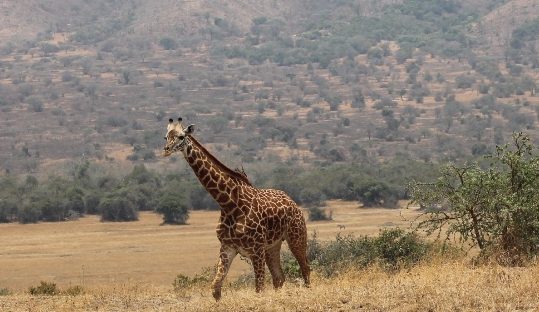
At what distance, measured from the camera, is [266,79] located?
5399 inches

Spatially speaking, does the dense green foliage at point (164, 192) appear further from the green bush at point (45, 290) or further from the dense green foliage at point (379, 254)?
the green bush at point (45, 290)

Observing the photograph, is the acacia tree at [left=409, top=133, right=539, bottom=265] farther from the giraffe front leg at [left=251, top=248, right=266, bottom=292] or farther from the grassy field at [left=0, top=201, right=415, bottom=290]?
the grassy field at [left=0, top=201, right=415, bottom=290]

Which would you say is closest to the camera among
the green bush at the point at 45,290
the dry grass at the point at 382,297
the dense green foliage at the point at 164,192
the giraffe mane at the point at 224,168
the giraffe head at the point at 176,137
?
the dry grass at the point at 382,297

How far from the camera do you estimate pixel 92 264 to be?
1414 inches

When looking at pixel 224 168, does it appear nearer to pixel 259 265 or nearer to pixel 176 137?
pixel 176 137

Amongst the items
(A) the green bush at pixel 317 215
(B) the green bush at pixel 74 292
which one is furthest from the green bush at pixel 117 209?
(B) the green bush at pixel 74 292

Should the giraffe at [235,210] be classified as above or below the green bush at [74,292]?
above

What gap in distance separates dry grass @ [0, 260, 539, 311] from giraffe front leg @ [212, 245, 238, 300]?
168 mm

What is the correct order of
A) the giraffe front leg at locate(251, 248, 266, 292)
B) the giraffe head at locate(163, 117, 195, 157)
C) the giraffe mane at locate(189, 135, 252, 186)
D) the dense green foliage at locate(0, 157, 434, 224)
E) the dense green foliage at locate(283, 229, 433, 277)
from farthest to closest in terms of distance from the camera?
the dense green foliage at locate(0, 157, 434, 224) < the dense green foliage at locate(283, 229, 433, 277) < the giraffe mane at locate(189, 135, 252, 186) < the giraffe front leg at locate(251, 248, 266, 292) < the giraffe head at locate(163, 117, 195, 157)

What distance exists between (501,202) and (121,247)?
2788cm

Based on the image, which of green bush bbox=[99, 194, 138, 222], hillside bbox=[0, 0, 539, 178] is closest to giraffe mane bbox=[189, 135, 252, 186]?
green bush bbox=[99, 194, 138, 222]

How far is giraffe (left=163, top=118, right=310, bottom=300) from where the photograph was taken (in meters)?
13.3

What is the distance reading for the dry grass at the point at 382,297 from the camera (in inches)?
448

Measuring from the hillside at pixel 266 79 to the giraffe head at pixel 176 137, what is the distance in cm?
6607
